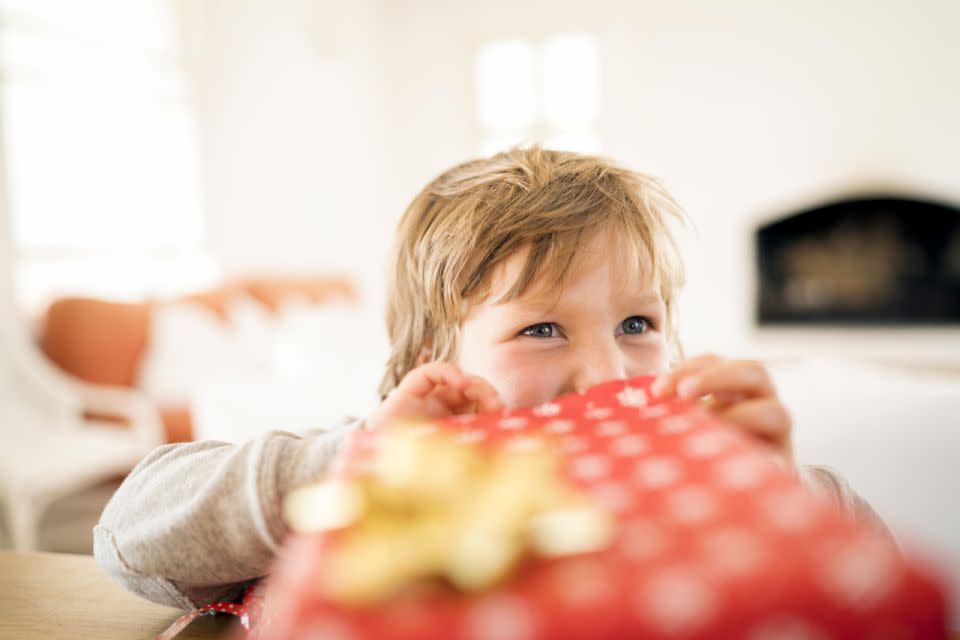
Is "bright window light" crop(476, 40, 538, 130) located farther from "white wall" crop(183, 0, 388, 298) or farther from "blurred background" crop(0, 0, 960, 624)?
"white wall" crop(183, 0, 388, 298)

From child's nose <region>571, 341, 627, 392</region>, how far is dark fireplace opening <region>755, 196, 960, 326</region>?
17.9ft

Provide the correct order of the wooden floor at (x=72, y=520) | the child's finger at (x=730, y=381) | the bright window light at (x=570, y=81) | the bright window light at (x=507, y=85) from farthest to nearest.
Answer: the bright window light at (x=507, y=85), the bright window light at (x=570, y=81), the wooden floor at (x=72, y=520), the child's finger at (x=730, y=381)

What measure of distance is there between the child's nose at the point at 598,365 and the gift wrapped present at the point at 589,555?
29cm

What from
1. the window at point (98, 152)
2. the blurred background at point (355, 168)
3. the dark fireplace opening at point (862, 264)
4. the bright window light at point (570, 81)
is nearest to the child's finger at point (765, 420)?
the blurred background at point (355, 168)

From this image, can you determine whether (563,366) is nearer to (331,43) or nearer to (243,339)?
(243,339)

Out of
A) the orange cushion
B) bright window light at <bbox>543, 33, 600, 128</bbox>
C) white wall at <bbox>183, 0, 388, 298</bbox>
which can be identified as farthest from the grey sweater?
bright window light at <bbox>543, 33, 600, 128</bbox>

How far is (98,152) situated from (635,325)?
3615mm

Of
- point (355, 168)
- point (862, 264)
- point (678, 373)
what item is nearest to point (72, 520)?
point (678, 373)

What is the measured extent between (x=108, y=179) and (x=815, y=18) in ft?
15.1

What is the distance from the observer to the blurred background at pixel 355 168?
10.6 feet

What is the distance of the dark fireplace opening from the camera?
548 cm

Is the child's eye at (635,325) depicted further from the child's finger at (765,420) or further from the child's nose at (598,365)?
the child's finger at (765,420)

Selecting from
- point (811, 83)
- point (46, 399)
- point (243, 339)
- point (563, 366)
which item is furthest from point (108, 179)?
point (811, 83)

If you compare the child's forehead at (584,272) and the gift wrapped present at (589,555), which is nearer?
the gift wrapped present at (589,555)
